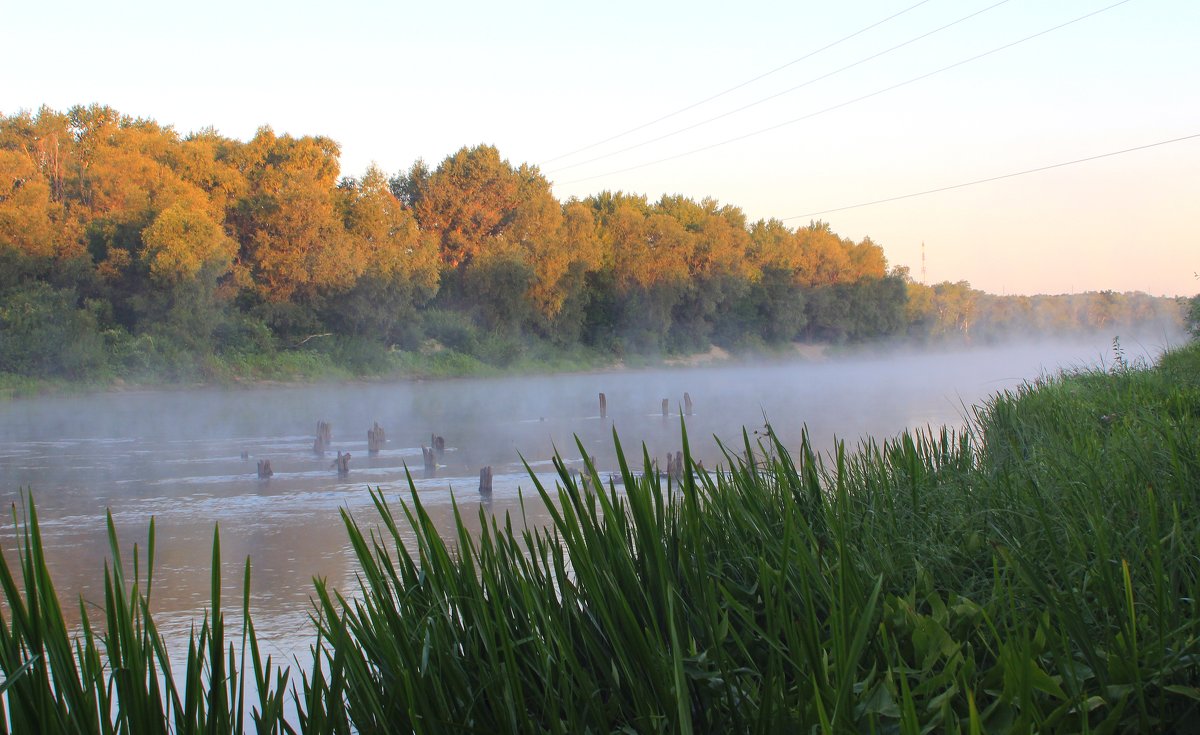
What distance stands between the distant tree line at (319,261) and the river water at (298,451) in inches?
116

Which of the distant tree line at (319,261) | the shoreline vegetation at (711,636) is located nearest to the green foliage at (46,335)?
the distant tree line at (319,261)

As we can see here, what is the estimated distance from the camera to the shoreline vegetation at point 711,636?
2268 millimetres

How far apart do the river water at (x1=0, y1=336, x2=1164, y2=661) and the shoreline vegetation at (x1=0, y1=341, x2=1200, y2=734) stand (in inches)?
20.4

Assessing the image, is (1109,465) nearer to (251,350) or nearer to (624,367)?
(251,350)

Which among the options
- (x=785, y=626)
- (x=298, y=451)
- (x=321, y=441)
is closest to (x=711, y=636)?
(x=785, y=626)

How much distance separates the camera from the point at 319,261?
3831cm

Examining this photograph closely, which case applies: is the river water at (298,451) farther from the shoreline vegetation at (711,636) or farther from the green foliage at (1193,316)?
the green foliage at (1193,316)

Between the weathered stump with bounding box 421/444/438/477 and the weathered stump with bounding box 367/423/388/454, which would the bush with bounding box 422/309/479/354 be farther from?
the weathered stump with bounding box 421/444/438/477

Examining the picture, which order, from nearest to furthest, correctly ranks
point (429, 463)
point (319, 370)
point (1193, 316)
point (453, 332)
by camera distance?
point (429, 463) → point (1193, 316) → point (319, 370) → point (453, 332)

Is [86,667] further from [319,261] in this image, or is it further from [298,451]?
[319,261]

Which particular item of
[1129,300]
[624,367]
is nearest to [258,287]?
[624,367]

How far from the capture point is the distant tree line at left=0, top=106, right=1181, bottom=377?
1319 inches

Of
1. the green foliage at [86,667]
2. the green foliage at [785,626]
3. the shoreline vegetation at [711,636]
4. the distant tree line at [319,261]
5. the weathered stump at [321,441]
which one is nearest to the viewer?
the green foliage at [86,667]

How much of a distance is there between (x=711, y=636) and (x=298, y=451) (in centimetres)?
1644
